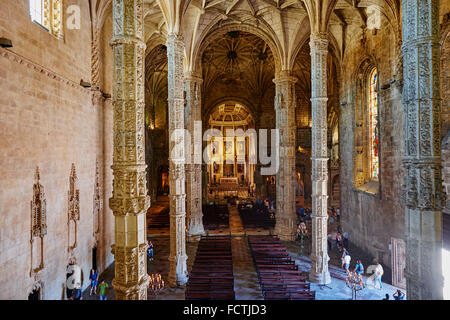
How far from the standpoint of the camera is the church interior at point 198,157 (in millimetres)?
6633

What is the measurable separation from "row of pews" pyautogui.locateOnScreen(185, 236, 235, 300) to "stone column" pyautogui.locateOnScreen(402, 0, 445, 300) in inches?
257

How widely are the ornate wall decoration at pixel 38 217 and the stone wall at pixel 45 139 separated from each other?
21 centimetres

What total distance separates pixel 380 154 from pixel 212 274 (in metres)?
11.0

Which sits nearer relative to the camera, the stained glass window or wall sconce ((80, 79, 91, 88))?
wall sconce ((80, 79, 91, 88))

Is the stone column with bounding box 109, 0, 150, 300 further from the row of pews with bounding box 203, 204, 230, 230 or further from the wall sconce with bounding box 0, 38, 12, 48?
the row of pews with bounding box 203, 204, 230, 230

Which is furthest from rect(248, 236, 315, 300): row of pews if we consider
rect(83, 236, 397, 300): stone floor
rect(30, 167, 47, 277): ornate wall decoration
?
rect(30, 167, 47, 277): ornate wall decoration

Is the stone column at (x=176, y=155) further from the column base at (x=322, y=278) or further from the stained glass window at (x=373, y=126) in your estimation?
the stained glass window at (x=373, y=126)

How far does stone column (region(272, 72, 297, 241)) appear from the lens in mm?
19875

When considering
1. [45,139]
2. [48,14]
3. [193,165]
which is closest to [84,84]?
[48,14]

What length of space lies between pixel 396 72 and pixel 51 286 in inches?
672

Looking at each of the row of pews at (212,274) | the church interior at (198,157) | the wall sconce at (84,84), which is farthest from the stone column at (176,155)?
the wall sconce at (84,84)

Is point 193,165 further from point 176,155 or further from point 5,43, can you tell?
point 5,43

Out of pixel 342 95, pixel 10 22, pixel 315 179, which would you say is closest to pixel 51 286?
pixel 10 22
